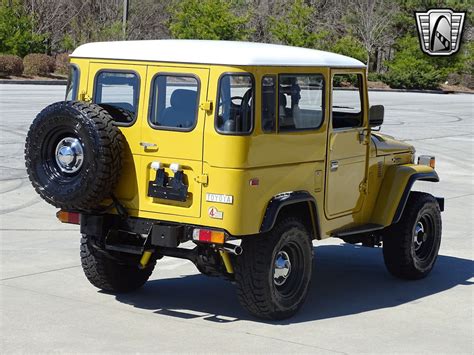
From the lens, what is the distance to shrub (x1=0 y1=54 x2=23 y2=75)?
1631 inches

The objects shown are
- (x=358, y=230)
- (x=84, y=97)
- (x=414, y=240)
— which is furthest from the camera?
(x=414, y=240)

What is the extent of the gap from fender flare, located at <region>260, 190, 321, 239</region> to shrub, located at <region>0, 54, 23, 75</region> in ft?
115

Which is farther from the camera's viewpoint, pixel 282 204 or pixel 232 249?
pixel 282 204

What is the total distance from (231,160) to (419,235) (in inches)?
121

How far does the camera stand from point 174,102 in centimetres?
757

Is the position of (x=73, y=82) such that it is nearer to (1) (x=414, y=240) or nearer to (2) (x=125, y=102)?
(2) (x=125, y=102)

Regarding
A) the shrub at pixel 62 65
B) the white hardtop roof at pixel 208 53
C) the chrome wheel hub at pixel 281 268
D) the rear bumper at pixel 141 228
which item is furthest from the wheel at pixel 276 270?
the shrub at pixel 62 65

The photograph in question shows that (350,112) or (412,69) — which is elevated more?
(412,69)

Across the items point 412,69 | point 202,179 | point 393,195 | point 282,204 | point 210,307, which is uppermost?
point 412,69

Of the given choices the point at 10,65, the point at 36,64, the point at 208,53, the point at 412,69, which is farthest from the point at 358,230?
the point at 412,69

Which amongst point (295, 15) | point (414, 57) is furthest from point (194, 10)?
point (414, 57)

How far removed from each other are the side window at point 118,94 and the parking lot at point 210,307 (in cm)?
157

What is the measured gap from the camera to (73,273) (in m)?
9.13

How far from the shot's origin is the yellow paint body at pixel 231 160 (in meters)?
7.23
